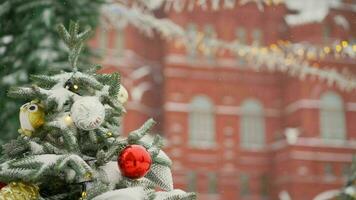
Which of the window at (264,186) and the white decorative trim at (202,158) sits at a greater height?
the white decorative trim at (202,158)

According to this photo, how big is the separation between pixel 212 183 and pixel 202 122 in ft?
7.93

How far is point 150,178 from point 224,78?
21043 millimetres

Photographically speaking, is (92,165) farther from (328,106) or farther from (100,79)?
(328,106)

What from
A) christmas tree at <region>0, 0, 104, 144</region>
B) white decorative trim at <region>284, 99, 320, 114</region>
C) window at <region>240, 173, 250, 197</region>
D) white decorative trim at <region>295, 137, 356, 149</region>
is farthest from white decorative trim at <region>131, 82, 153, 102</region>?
christmas tree at <region>0, 0, 104, 144</region>

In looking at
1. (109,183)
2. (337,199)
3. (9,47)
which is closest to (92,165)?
(109,183)

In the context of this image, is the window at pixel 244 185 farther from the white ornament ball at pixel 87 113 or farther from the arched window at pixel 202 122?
the white ornament ball at pixel 87 113

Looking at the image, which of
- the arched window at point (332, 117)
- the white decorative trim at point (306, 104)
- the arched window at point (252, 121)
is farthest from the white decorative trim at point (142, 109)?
the arched window at point (332, 117)

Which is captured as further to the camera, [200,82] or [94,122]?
[200,82]

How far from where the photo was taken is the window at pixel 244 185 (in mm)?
22156

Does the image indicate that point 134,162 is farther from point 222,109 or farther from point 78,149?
point 222,109

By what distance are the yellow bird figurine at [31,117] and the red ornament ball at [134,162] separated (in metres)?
0.31

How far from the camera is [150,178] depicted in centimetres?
200

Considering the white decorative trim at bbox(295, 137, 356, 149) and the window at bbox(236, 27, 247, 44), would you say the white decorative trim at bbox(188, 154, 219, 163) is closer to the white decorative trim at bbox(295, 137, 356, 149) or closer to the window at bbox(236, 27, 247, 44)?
the white decorative trim at bbox(295, 137, 356, 149)

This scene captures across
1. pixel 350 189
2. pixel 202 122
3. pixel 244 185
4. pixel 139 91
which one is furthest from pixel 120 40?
pixel 350 189
